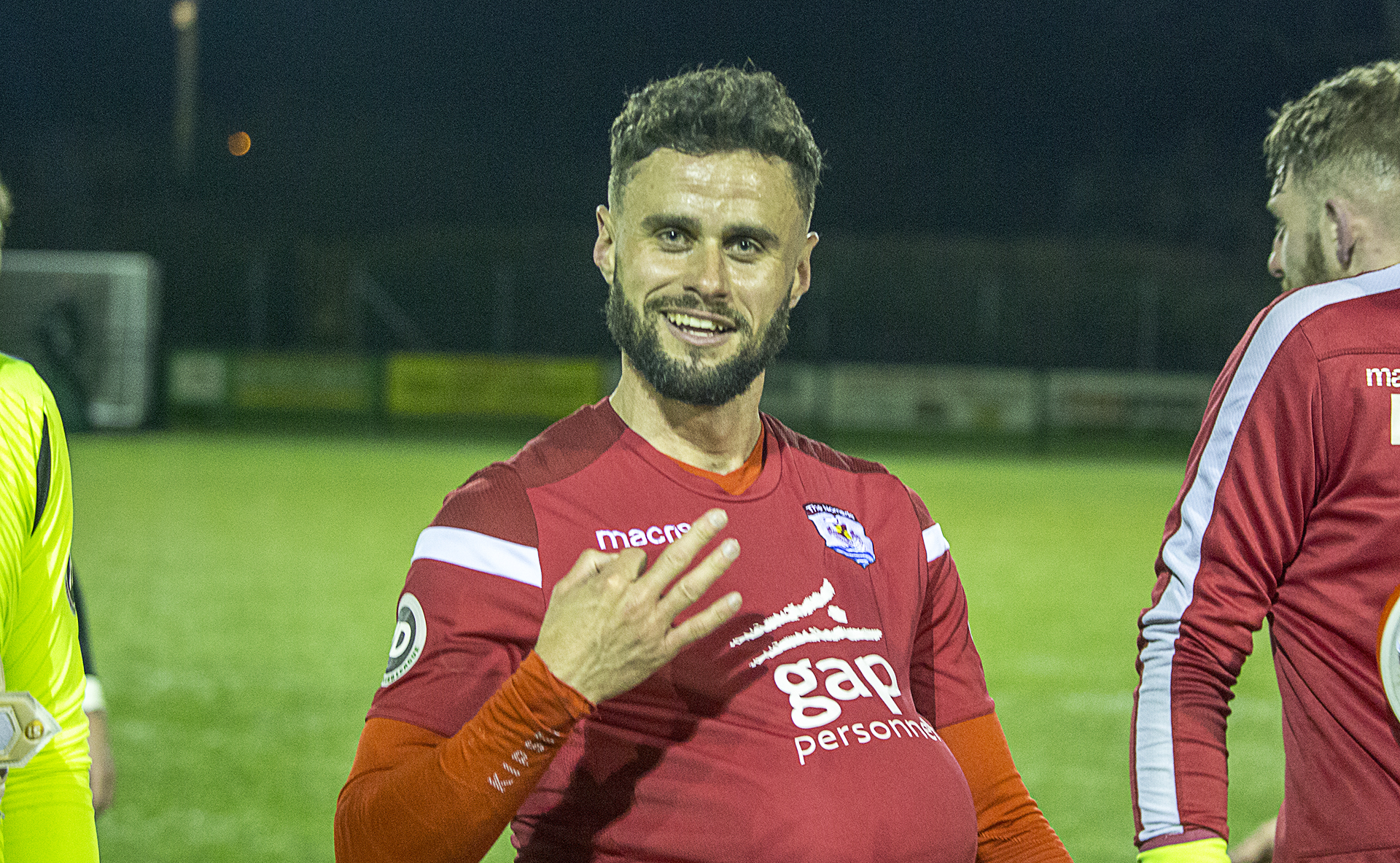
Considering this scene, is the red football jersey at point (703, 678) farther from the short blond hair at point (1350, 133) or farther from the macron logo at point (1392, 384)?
the short blond hair at point (1350, 133)

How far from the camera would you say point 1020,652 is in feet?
20.8

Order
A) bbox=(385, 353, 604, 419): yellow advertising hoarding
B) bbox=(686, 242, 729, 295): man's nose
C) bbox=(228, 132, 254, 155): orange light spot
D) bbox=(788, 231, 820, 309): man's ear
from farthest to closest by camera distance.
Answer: bbox=(228, 132, 254, 155): orange light spot, bbox=(385, 353, 604, 419): yellow advertising hoarding, bbox=(788, 231, 820, 309): man's ear, bbox=(686, 242, 729, 295): man's nose

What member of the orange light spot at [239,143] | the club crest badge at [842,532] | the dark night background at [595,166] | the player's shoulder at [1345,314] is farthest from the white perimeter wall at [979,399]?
the orange light spot at [239,143]

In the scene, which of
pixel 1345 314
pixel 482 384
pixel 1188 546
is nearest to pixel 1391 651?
pixel 1188 546

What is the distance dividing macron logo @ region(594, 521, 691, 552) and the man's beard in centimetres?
20

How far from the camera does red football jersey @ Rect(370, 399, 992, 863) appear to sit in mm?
1615

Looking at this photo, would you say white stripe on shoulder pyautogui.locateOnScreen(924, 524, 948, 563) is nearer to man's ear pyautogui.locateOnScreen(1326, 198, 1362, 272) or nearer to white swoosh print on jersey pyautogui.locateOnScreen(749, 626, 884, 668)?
white swoosh print on jersey pyautogui.locateOnScreen(749, 626, 884, 668)

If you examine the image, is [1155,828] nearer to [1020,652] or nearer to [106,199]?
[1020,652]

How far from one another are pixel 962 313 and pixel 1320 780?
32.7 metres

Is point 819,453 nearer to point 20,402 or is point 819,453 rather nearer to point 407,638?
point 407,638

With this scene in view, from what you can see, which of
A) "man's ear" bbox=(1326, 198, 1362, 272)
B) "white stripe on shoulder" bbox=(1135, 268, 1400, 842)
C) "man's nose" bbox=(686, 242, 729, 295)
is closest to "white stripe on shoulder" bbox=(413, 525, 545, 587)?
"man's nose" bbox=(686, 242, 729, 295)

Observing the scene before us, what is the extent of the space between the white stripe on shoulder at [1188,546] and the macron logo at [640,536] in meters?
0.67

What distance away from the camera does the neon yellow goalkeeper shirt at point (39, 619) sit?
1505mm

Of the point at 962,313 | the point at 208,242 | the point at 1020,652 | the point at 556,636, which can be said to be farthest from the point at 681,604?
the point at 208,242
